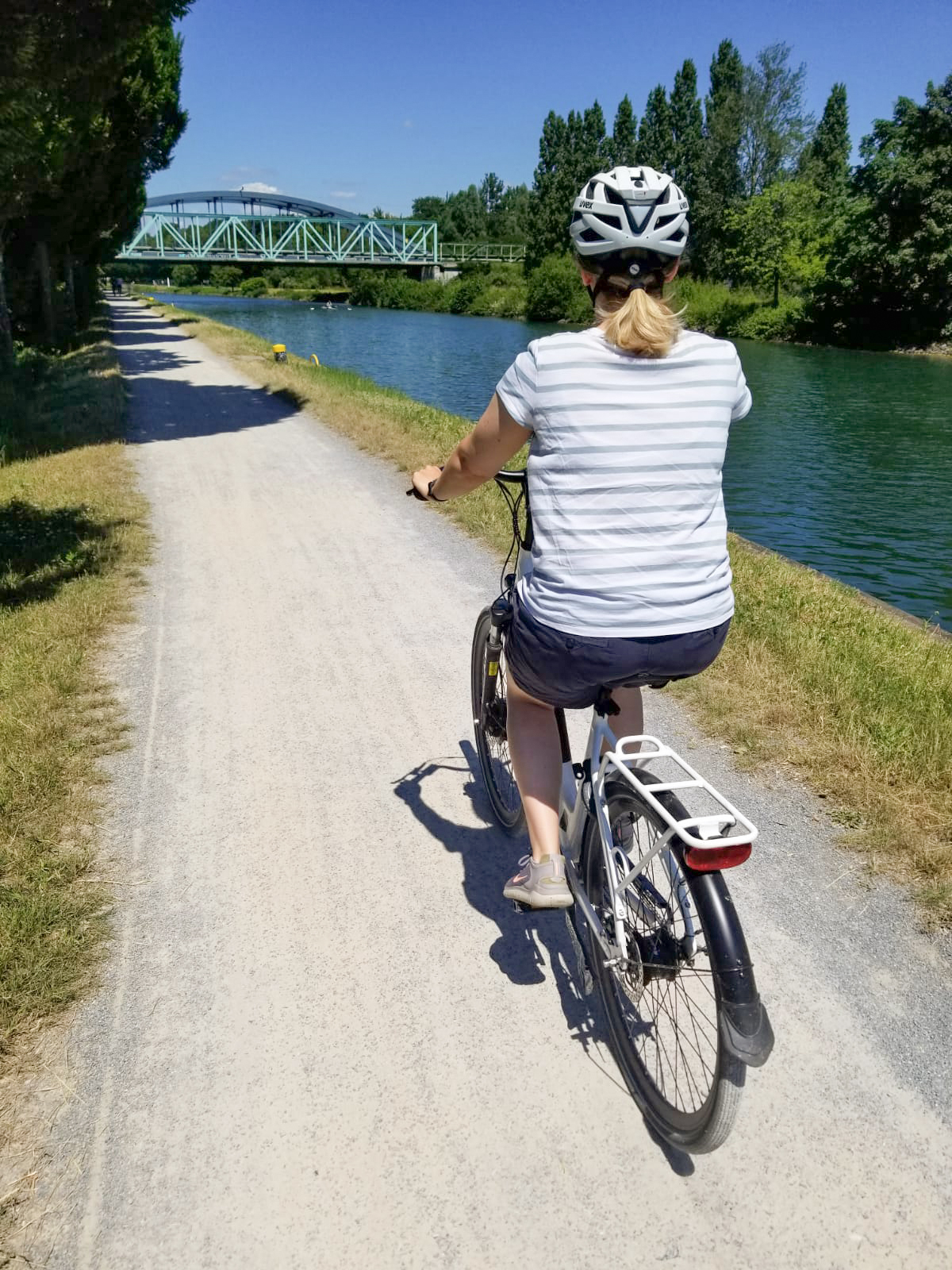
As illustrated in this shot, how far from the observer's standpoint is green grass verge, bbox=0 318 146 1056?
2820 mm

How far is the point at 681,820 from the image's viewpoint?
2.02 meters

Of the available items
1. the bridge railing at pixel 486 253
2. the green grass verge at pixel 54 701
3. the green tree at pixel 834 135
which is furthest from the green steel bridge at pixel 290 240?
the green grass verge at pixel 54 701

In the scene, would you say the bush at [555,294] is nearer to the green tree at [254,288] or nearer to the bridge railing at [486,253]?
the bridge railing at [486,253]

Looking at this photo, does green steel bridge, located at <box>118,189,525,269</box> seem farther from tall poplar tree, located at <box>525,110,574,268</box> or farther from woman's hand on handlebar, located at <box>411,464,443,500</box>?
woman's hand on handlebar, located at <box>411,464,443,500</box>

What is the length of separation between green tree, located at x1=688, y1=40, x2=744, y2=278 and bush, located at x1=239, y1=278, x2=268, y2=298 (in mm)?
69561

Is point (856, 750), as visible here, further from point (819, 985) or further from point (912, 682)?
point (819, 985)

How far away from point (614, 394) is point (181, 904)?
223 centimetres

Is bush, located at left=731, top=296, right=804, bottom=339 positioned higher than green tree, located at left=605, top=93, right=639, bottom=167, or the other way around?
green tree, located at left=605, top=93, right=639, bottom=167

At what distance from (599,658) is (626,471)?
1.46 ft

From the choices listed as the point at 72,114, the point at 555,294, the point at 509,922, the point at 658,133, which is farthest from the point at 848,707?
the point at 658,133

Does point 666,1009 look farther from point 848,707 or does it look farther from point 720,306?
point 720,306

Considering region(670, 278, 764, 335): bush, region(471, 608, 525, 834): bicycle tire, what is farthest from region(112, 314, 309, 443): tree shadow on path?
region(670, 278, 764, 335): bush

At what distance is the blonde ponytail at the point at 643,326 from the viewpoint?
6.82 feet

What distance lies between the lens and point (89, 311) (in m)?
35.6
